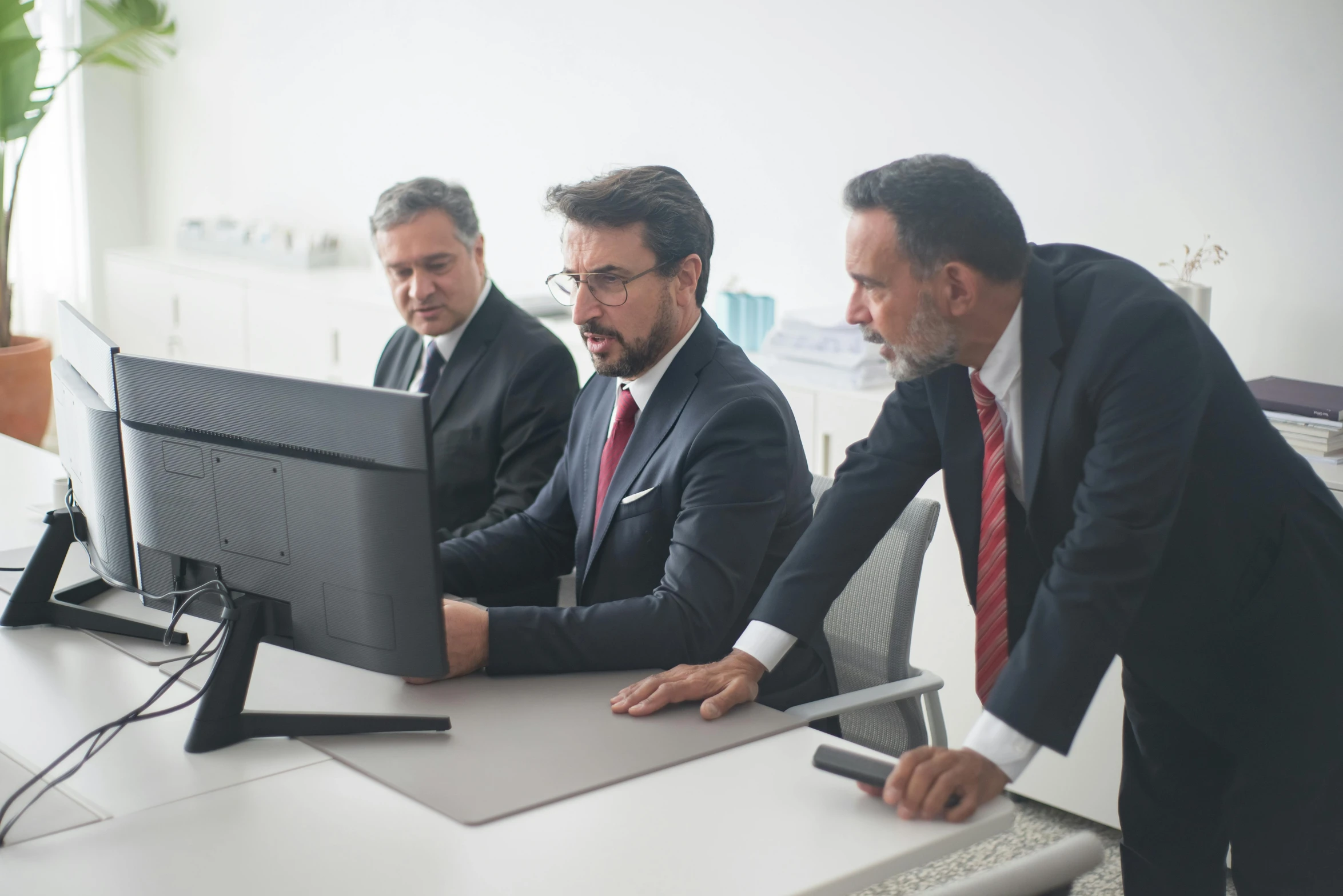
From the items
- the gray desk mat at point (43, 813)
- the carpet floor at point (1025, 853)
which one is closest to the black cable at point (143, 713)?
the gray desk mat at point (43, 813)

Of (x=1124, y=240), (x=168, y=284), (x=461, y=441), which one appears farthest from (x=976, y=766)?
(x=168, y=284)

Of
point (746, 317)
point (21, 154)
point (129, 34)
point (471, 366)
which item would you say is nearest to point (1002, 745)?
point (471, 366)

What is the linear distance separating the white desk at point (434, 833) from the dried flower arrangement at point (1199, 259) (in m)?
1.69

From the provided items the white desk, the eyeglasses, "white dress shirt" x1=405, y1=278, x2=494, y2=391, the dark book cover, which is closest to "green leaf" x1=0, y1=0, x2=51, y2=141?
"white dress shirt" x1=405, y1=278, x2=494, y2=391

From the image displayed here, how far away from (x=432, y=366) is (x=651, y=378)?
890 mm

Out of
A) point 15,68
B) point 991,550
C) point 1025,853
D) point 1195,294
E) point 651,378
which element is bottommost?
point 1025,853

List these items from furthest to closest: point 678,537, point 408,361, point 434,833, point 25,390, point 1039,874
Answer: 1. point 25,390
2. point 408,361
3. point 678,537
4. point 434,833
5. point 1039,874

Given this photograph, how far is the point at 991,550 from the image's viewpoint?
1.79 meters

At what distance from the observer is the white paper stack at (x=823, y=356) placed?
9.78 feet

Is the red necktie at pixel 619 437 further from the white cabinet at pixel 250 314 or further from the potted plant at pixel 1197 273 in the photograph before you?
the white cabinet at pixel 250 314

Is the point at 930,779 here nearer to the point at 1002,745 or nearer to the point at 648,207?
the point at 1002,745

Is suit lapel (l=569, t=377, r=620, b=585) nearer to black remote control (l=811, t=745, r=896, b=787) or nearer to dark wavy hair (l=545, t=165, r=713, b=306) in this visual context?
dark wavy hair (l=545, t=165, r=713, b=306)

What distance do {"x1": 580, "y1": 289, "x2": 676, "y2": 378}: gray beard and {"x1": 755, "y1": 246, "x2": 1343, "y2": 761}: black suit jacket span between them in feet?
1.30

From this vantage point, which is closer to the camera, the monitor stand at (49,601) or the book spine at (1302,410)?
the monitor stand at (49,601)
